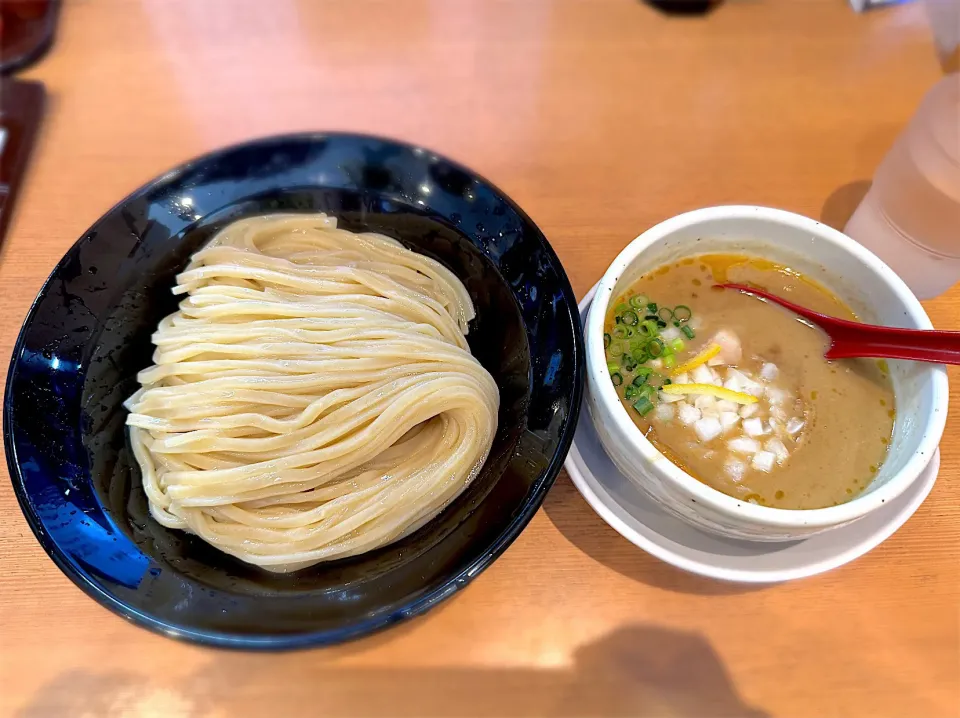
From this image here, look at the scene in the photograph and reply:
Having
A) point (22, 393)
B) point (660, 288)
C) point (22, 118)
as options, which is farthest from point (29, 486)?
point (22, 118)

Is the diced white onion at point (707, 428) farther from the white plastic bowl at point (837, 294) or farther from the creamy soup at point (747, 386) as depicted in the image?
the white plastic bowl at point (837, 294)

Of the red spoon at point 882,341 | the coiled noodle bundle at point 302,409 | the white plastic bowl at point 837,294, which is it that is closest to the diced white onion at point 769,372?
the red spoon at point 882,341

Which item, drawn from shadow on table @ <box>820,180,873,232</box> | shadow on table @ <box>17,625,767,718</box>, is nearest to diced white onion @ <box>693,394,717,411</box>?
shadow on table @ <box>17,625,767,718</box>

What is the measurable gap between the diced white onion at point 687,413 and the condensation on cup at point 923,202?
0.76 meters

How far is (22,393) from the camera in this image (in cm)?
109

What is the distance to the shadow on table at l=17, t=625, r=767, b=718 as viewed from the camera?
1120mm

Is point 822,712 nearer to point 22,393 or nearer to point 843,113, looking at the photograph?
point 22,393

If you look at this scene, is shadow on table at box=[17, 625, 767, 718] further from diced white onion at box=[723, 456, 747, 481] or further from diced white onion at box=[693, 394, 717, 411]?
diced white onion at box=[693, 394, 717, 411]

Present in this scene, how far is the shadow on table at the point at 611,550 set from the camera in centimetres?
123

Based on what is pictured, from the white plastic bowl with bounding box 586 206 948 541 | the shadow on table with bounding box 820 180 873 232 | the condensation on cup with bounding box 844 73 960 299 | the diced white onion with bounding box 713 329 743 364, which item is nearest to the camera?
the white plastic bowl with bounding box 586 206 948 541

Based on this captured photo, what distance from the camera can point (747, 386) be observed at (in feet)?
3.76

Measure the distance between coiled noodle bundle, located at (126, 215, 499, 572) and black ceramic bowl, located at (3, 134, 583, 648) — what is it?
43 mm

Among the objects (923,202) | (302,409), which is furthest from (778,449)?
(302,409)

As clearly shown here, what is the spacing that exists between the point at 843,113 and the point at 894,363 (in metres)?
1.10
